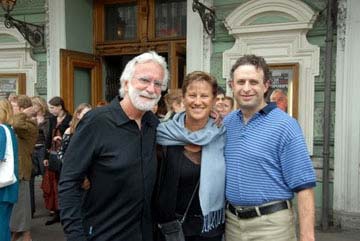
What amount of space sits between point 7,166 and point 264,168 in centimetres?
248

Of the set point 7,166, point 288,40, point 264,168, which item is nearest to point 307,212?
point 264,168

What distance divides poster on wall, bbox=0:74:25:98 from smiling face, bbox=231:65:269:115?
5.81 m

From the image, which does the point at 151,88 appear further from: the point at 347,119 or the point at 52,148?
the point at 52,148

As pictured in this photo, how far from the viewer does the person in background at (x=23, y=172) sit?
15.4 feet

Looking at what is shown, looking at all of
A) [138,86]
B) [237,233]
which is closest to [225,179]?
[237,233]

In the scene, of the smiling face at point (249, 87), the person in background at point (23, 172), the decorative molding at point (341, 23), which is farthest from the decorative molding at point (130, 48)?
the smiling face at point (249, 87)

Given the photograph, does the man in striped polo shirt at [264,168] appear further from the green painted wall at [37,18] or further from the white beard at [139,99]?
the green painted wall at [37,18]

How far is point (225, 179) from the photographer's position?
2514 mm

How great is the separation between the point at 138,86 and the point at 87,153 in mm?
391

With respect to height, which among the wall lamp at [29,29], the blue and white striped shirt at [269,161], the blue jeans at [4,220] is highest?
the wall lamp at [29,29]

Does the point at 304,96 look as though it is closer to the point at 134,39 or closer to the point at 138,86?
the point at 134,39

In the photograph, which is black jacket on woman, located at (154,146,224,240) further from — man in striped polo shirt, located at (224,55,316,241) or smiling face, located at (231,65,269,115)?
smiling face, located at (231,65,269,115)

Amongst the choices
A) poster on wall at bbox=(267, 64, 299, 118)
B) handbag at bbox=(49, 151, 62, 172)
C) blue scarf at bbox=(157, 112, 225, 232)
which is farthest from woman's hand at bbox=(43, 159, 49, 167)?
blue scarf at bbox=(157, 112, 225, 232)

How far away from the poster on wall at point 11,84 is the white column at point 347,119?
4750 millimetres
